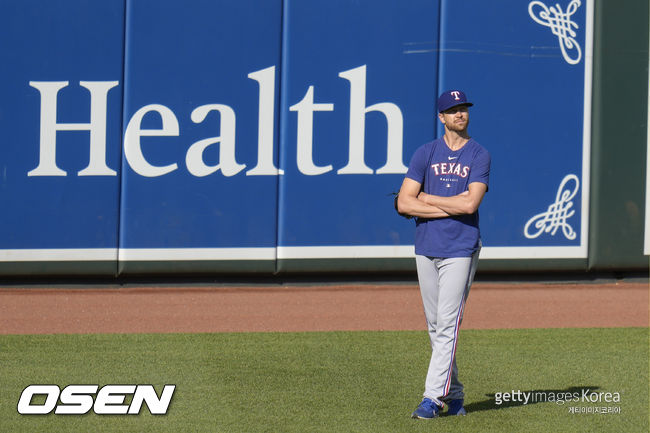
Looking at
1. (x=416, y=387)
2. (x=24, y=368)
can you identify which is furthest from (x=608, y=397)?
(x=24, y=368)

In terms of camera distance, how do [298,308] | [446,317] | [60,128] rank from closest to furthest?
[446,317] < [298,308] < [60,128]

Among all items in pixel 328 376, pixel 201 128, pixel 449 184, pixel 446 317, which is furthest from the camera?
pixel 201 128

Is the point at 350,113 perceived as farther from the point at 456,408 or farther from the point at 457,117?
the point at 456,408

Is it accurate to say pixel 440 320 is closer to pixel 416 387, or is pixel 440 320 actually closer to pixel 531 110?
pixel 416 387

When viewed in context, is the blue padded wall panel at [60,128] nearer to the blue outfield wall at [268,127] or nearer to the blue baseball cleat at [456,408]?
the blue outfield wall at [268,127]

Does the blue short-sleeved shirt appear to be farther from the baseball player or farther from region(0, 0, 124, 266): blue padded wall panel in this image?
region(0, 0, 124, 266): blue padded wall panel

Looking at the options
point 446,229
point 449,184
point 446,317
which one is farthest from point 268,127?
point 446,317

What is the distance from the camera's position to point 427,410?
605 centimetres

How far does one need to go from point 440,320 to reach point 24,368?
3127 mm

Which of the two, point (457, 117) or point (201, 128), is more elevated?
point (201, 128)

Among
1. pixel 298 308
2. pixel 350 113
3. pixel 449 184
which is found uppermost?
pixel 350 113

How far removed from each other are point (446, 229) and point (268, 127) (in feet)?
18.0

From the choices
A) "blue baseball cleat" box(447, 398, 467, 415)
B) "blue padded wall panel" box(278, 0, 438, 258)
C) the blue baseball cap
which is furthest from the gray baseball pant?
"blue padded wall panel" box(278, 0, 438, 258)

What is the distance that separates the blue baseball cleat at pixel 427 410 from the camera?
19.9 ft
